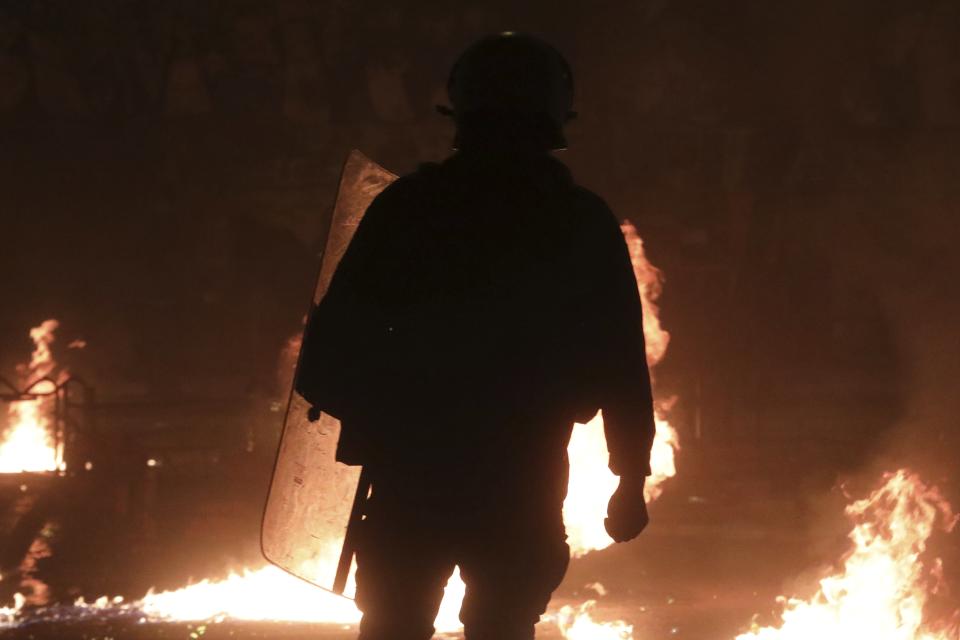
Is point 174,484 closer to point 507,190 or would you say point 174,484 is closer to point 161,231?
point 161,231

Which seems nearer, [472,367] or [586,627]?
[472,367]

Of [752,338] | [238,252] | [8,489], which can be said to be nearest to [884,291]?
[752,338]

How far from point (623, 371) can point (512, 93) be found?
0.66 metres

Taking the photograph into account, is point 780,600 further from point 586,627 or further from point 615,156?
point 615,156

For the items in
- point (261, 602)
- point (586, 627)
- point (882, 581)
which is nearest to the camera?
point (882, 581)

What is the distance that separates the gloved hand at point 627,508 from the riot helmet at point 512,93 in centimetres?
77

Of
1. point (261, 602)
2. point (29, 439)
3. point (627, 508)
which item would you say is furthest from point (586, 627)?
point (29, 439)

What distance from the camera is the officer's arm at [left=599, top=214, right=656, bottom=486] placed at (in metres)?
2.81

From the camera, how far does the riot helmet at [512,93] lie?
9.41 feet

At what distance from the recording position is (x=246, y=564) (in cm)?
862

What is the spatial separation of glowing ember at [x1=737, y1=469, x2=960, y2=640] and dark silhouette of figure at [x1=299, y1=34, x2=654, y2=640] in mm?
3696

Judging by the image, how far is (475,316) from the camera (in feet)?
9.07

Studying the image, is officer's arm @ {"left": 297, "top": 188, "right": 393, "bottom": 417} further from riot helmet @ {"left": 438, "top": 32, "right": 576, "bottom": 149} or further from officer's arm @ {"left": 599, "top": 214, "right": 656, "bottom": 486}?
officer's arm @ {"left": 599, "top": 214, "right": 656, "bottom": 486}

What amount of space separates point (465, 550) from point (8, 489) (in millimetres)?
9781
